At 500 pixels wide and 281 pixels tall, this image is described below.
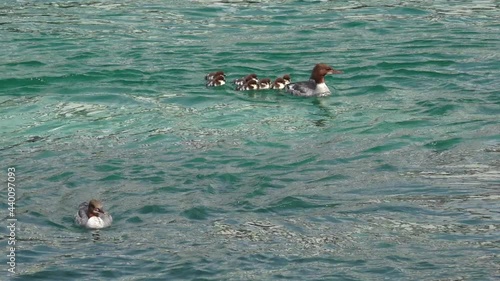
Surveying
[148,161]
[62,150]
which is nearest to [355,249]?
[148,161]

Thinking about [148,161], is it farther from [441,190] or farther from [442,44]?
[442,44]

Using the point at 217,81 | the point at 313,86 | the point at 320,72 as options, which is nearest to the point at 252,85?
the point at 217,81

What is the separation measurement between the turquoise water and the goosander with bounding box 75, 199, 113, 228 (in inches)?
4.7

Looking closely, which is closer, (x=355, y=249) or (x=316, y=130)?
(x=355, y=249)

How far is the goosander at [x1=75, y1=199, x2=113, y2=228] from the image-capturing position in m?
13.9

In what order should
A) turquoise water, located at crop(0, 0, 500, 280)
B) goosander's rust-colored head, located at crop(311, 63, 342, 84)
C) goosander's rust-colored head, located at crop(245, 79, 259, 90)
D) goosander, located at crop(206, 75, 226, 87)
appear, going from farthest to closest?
goosander, located at crop(206, 75, 226, 87), goosander's rust-colored head, located at crop(245, 79, 259, 90), goosander's rust-colored head, located at crop(311, 63, 342, 84), turquoise water, located at crop(0, 0, 500, 280)

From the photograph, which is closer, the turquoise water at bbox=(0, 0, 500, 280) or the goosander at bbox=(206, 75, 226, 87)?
the turquoise water at bbox=(0, 0, 500, 280)

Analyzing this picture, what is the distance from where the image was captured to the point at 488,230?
13.8 meters

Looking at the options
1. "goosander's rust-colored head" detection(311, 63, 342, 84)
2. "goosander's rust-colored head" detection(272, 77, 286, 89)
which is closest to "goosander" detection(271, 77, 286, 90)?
"goosander's rust-colored head" detection(272, 77, 286, 89)

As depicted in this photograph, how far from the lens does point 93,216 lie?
45.8 ft

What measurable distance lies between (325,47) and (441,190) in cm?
874

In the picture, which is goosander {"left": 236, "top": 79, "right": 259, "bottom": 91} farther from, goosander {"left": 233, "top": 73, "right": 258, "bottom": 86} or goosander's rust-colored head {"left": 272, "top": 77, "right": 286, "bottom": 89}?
goosander's rust-colored head {"left": 272, "top": 77, "right": 286, "bottom": 89}

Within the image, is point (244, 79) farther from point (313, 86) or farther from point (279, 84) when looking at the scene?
point (313, 86)

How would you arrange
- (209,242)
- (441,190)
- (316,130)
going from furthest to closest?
(316,130)
(441,190)
(209,242)
